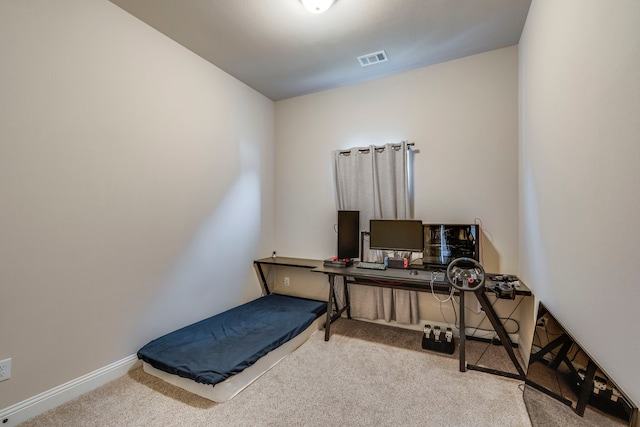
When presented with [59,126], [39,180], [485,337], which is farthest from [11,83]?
[485,337]

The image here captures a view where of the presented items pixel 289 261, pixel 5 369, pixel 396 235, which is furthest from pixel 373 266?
pixel 5 369

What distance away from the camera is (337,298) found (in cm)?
351

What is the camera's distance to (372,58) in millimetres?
2959

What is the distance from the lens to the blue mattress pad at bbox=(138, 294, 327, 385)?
6.53 ft

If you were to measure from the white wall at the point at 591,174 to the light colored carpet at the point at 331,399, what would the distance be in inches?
31.7

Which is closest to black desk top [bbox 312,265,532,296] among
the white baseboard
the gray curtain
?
the gray curtain

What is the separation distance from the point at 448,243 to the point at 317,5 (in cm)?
238

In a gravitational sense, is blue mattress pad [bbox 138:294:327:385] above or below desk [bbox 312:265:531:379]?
below

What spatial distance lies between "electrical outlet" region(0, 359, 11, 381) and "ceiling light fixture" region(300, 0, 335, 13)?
10.1 feet

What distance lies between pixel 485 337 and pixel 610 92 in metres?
2.55

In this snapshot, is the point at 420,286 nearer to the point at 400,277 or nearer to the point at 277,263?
the point at 400,277

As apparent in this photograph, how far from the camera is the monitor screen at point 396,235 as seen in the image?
2884 millimetres

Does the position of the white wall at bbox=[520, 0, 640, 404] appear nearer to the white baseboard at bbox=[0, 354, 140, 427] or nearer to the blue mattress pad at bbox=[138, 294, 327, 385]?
the blue mattress pad at bbox=[138, 294, 327, 385]

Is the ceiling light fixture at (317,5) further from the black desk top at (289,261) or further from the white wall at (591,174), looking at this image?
the black desk top at (289,261)
